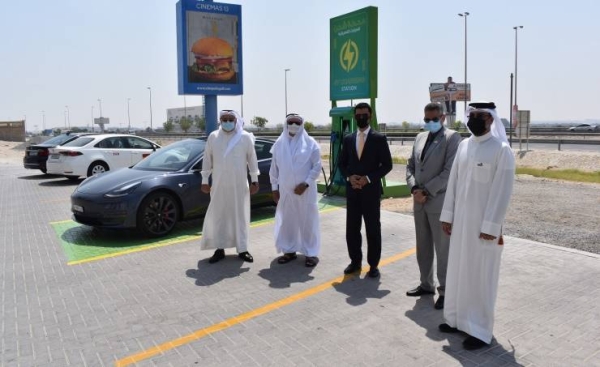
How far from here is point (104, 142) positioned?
15242mm

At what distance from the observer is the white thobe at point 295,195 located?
6.01m

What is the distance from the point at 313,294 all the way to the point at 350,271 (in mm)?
776

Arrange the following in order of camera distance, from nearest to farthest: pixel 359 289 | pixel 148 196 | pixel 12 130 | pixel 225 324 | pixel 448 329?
1. pixel 448 329
2. pixel 225 324
3. pixel 359 289
4. pixel 148 196
5. pixel 12 130

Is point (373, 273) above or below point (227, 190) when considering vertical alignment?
below

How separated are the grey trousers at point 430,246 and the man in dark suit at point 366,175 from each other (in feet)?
2.07

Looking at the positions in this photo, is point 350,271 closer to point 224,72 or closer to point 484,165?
point 484,165

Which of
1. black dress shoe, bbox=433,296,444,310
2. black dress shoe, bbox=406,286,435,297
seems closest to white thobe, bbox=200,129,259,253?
black dress shoe, bbox=406,286,435,297

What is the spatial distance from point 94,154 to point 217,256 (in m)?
10.1

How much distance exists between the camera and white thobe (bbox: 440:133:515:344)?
3.66 metres

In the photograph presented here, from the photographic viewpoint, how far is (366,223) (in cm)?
545

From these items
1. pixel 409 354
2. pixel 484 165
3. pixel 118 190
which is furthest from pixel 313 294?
pixel 118 190

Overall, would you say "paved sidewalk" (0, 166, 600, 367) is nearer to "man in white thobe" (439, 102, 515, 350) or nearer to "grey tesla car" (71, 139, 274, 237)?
Result: "man in white thobe" (439, 102, 515, 350)

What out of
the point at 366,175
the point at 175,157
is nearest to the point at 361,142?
the point at 366,175

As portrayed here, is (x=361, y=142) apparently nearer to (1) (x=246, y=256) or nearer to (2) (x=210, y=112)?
(1) (x=246, y=256)
